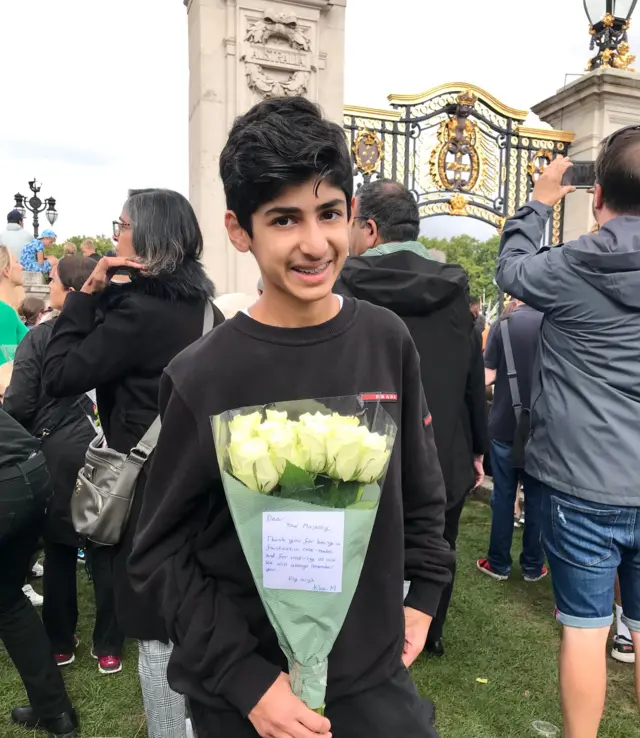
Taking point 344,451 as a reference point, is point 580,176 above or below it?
above

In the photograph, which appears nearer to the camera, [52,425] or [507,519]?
[52,425]

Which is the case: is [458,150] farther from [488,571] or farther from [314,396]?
[314,396]

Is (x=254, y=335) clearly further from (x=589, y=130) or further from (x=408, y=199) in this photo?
(x=589, y=130)

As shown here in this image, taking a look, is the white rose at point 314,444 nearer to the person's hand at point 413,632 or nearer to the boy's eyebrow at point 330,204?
the boy's eyebrow at point 330,204

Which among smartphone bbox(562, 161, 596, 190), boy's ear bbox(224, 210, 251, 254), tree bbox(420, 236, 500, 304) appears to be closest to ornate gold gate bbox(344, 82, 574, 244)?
smartphone bbox(562, 161, 596, 190)

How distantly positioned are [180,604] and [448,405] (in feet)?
6.63

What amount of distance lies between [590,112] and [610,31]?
1.18 metres

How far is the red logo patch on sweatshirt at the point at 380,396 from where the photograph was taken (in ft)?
4.24

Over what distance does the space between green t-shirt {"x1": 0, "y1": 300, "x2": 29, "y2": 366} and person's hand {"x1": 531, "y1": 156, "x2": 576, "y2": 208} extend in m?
3.18

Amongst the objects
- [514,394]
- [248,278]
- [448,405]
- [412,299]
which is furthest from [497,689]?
[248,278]

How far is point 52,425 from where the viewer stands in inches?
128

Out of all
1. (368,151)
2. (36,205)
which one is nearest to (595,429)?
(368,151)

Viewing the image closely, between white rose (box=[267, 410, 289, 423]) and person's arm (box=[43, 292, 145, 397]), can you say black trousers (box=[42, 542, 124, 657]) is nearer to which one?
person's arm (box=[43, 292, 145, 397])

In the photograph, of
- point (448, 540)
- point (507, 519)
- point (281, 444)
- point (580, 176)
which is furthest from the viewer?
point (507, 519)
